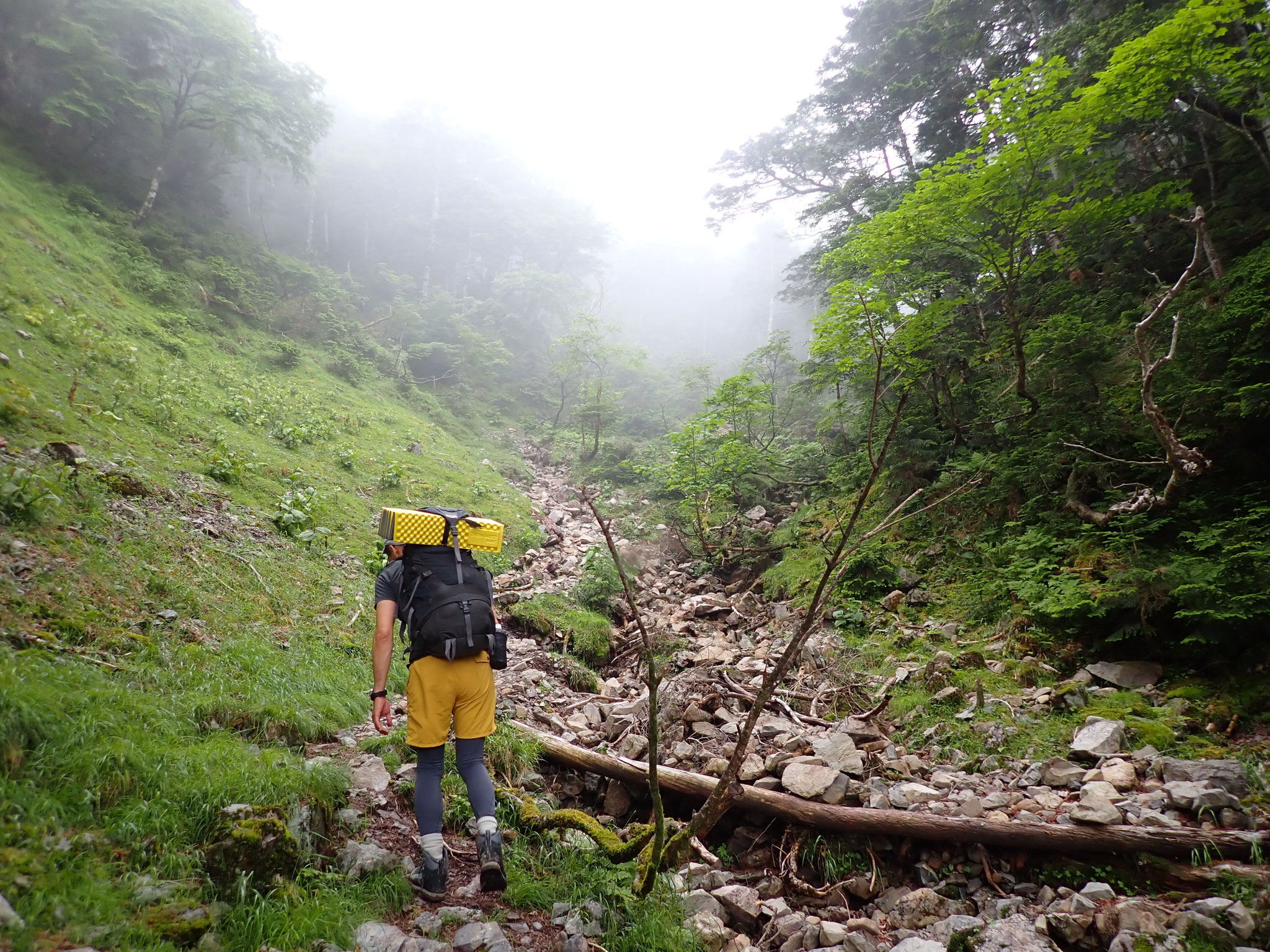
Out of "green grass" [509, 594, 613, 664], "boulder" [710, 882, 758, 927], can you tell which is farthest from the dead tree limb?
"green grass" [509, 594, 613, 664]

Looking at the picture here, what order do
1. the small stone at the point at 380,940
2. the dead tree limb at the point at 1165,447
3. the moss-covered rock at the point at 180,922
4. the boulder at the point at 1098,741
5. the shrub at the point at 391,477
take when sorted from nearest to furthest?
the moss-covered rock at the point at 180,922 < the small stone at the point at 380,940 < the boulder at the point at 1098,741 < the dead tree limb at the point at 1165,447 < the shrub at the point at 391,477

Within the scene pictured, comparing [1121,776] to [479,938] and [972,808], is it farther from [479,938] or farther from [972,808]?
[479,938]

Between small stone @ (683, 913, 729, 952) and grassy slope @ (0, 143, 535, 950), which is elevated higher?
grassy slope @ (0, 143, 535, 950)

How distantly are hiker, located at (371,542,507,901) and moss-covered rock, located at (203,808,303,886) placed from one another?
601 millimetres

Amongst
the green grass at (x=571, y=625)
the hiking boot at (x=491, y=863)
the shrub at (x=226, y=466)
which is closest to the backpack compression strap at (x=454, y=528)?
the hiking boot at (x=491, y=863)

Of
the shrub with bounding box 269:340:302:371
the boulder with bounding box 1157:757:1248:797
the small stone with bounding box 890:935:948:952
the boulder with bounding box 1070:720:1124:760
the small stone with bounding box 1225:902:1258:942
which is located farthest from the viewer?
the shrub with bounding box 269:340:302:371

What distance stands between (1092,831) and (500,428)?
25.9 metres

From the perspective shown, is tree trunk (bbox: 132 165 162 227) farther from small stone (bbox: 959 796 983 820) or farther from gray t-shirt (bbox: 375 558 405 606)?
small stone (bbox: 959 796 983 820)

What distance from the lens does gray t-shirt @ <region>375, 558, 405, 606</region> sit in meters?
3.38

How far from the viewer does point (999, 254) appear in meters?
8.19

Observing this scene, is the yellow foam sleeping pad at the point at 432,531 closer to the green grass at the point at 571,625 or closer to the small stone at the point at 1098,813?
the small stone at the point at 1098,813

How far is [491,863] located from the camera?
3.01m

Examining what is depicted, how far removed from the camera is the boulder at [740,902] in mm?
3076

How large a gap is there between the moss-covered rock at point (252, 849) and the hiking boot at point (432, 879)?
24.6 inches
